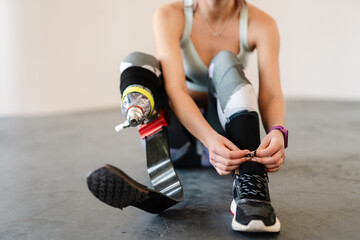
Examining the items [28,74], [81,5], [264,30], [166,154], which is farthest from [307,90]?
[166,154]

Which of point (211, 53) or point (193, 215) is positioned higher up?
point (211, 53)

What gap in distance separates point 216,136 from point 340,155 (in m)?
0.87

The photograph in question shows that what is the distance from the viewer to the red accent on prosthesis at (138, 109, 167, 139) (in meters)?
1.21

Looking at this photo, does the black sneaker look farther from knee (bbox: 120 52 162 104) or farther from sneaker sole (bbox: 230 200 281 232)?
knee (bbox: 120 52 162 104)

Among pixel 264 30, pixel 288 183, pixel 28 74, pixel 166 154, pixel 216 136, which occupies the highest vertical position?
pixel 264 30

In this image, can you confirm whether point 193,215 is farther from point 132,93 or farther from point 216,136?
point 132,93

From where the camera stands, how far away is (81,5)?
3.11 m

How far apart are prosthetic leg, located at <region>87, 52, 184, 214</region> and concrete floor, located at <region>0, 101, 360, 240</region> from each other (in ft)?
0.21

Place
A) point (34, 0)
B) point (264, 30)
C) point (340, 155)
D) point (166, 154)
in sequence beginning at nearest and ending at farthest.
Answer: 1. point (166, 154)
2. point (264, 30)
3. point (340, 155)
4. point (34, 0)

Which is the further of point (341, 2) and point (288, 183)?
point (341, 2)

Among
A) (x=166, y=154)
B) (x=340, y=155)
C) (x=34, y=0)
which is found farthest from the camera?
(x=34, y=0)

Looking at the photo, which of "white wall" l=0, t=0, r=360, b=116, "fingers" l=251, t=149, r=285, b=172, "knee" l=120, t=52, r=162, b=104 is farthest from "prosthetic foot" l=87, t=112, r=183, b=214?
"white wall" l=0, t=0, r=360, b=116

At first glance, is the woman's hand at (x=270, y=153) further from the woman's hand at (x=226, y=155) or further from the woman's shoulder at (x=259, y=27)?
the woman's shoulder at (x=259, y=27)

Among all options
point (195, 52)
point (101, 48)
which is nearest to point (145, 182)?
point (195, 52)
